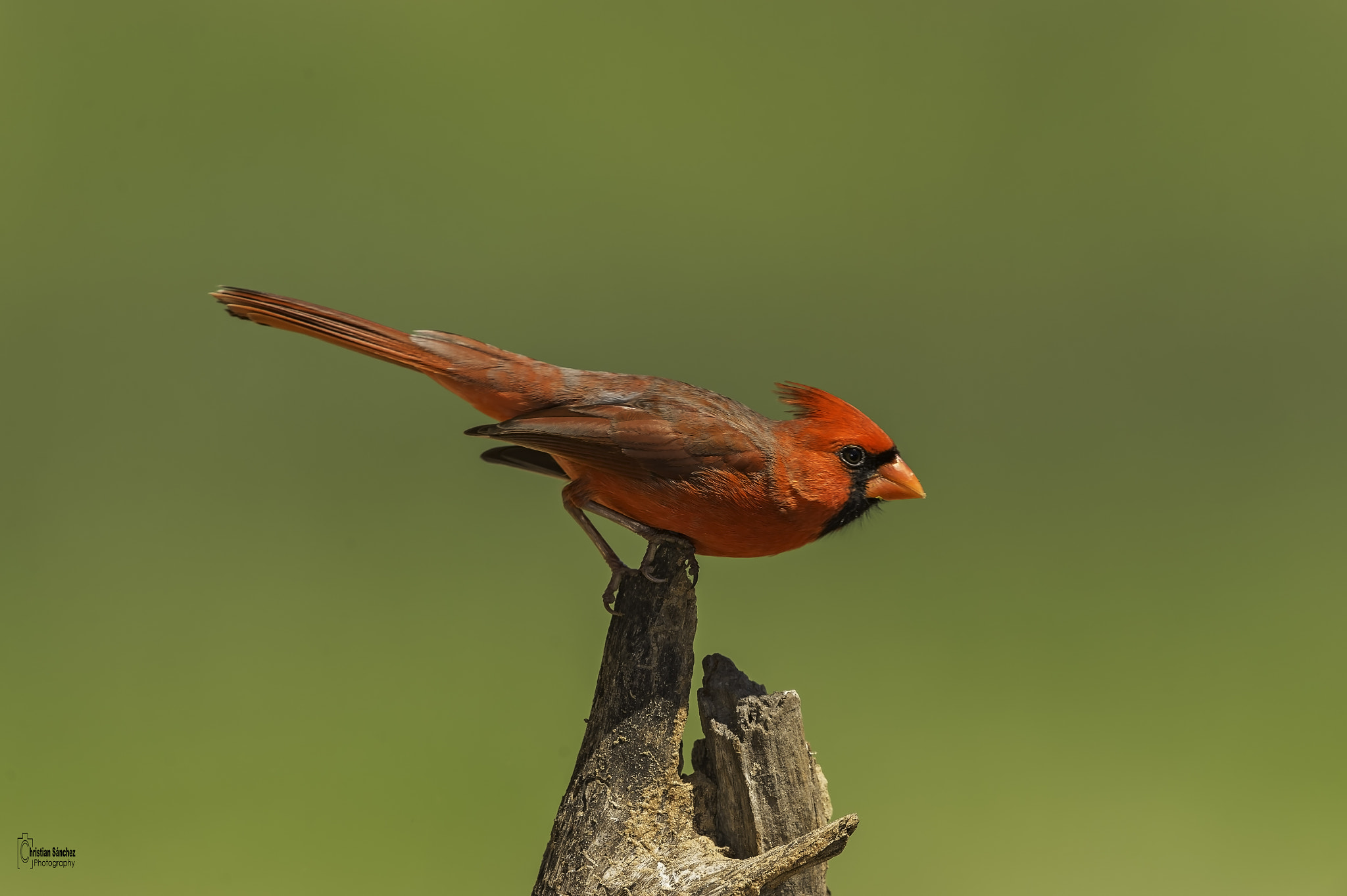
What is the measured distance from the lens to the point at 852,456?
281 cm

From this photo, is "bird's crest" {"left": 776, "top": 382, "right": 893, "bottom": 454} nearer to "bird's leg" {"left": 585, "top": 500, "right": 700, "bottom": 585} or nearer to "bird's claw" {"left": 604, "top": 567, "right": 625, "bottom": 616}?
"bird's leg" {"left": 585, "top": 500, "right": 700, "bottom": 585}

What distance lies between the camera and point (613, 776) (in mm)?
2615

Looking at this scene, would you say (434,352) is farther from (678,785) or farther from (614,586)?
(678,785)

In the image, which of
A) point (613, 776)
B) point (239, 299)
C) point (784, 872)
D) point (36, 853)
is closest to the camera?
point (784, 872)

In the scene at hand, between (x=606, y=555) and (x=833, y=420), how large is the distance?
2.28 ft

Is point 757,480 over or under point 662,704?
over

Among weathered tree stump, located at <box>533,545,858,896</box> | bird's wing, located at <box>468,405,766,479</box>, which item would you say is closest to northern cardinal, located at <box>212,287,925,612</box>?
bird's wing, located at <box>468,405,766,479</box>

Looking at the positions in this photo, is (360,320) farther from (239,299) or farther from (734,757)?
(734,757)

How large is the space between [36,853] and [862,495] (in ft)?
12.0

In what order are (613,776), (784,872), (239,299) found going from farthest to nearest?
(239,299)
(613,776)
(784,872)

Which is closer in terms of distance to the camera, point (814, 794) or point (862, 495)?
point (814, 794)

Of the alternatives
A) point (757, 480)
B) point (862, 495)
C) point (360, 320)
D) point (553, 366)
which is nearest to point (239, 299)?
point (360, 320)

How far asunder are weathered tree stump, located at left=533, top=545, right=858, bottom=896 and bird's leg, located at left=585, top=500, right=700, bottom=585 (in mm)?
37

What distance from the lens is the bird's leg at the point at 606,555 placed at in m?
2.78
